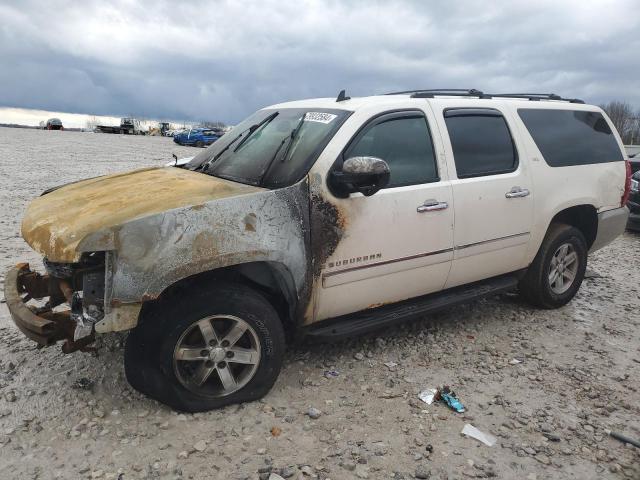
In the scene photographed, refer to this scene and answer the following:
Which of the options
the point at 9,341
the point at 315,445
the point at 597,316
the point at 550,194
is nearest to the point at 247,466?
the point at 315,445

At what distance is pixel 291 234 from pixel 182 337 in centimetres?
86

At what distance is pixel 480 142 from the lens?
4047 mm

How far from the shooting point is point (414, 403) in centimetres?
331

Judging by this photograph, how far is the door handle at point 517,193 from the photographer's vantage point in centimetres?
411

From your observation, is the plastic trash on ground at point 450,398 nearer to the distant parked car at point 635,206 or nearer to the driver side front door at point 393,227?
the driver side front door at point 393,227

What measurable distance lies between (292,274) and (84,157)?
57.5ft

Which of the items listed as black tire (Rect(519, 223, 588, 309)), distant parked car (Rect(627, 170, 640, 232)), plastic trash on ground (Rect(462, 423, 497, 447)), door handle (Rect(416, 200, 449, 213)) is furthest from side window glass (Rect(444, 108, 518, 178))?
distant parked car (Rect(627, 170, 640, 232))

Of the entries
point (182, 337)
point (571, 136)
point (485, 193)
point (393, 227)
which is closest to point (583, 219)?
point (571, 136)

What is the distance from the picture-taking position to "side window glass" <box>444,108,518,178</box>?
389 centimetres

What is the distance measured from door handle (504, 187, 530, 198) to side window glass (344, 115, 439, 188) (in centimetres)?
78

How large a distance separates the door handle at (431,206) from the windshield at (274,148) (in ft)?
2.63

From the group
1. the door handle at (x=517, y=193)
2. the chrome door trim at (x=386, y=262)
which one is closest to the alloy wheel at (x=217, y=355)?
the chrome door trim at (x=386, y=262)

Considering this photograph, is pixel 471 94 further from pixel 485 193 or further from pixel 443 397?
pixel 443 397

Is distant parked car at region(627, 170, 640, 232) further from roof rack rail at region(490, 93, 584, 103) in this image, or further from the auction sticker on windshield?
the auction sticker on windshield
